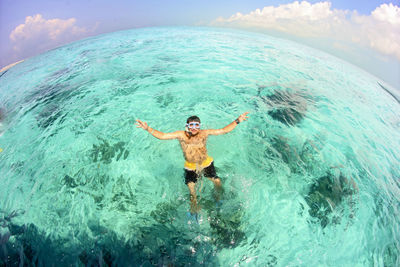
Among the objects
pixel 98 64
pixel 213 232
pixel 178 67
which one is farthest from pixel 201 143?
pixel 98 64

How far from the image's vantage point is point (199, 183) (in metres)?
4.29

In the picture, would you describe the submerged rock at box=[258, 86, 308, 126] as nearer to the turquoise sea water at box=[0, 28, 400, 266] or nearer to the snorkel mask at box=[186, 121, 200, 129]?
the turquoise sea water at box=[0, 28, 400, 266]

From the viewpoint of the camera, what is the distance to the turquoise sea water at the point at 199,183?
349 centimetres

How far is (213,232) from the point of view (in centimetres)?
361

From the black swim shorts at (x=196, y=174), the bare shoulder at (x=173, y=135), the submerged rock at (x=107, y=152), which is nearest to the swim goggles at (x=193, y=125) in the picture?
the bare shoulder at (x=173, y=135)

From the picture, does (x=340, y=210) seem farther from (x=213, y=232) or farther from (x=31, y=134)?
(x=31, y=134)

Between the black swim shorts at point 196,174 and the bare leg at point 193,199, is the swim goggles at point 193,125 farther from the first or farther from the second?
the bare leg at point 193,199

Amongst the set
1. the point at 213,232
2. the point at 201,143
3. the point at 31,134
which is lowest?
the point at 31,134

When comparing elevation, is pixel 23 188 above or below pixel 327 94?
below

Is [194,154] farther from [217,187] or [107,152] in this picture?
[107,152]

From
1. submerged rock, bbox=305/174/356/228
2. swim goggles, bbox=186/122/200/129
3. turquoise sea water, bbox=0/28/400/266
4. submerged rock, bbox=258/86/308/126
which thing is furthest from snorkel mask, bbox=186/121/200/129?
submerged rock, bbox=258/86/308/126

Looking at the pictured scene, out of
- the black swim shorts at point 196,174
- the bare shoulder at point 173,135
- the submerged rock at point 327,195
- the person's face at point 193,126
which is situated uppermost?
the person's face at point 193,126

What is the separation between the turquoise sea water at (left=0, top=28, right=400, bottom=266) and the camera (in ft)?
11.5

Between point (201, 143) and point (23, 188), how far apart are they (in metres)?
4.75
